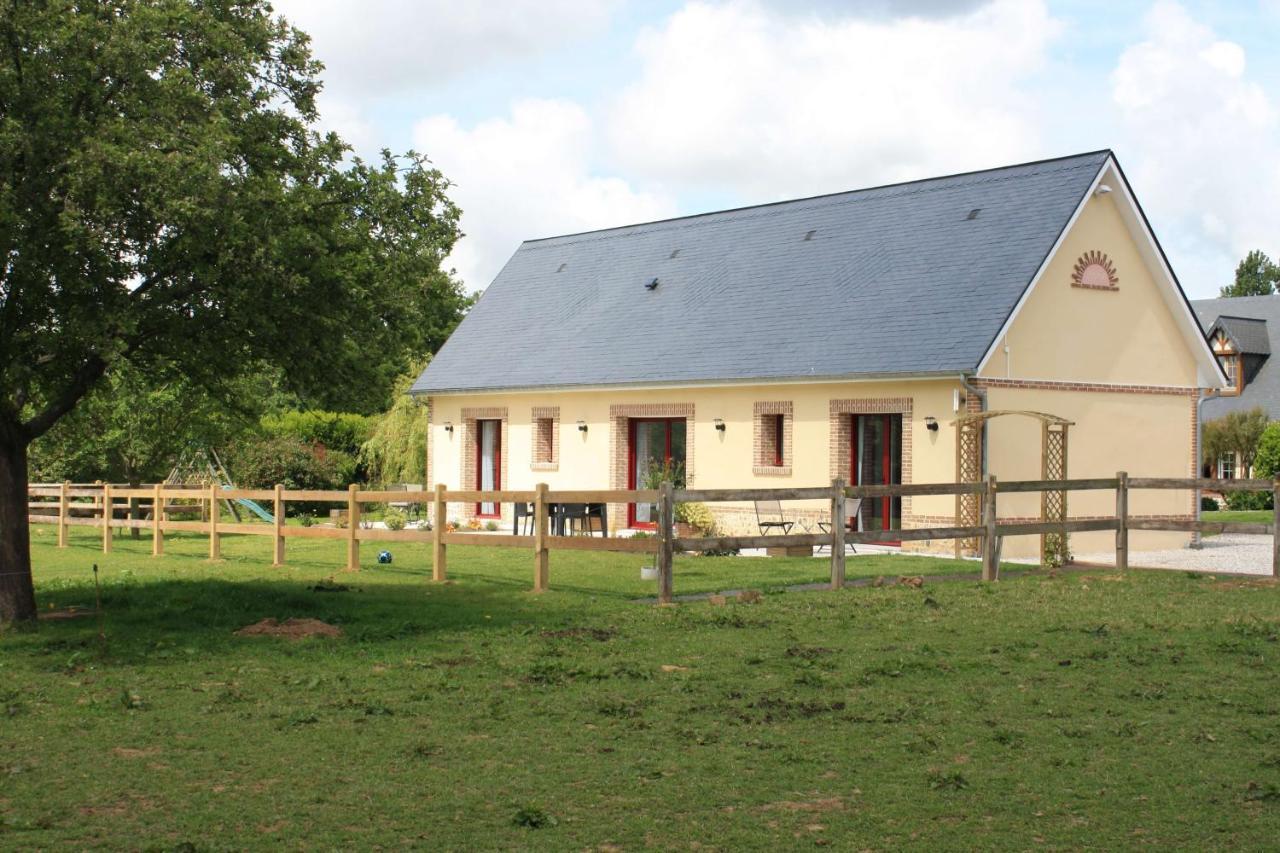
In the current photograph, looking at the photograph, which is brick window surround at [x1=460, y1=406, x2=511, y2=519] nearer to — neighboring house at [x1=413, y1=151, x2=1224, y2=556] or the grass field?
neighboring house at [x1=413, y1=151, x2=1224, y2=556]

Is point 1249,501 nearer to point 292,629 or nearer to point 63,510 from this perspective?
point 63,510

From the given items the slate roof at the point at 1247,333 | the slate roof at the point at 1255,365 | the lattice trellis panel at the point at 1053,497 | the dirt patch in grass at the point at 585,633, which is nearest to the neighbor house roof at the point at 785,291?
the lattice trellis panel at the point at 1053,497

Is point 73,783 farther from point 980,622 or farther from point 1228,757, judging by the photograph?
point 980,622

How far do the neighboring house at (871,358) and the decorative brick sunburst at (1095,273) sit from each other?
34 millimetres

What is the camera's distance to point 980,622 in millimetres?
12484

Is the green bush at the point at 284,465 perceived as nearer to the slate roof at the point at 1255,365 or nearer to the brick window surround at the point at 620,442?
the brick window surround at the point at 620,442

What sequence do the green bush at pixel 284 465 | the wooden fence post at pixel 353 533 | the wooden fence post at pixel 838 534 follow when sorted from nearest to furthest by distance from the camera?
the wooden fence post at pixel 838 534 < the wooden fence post at pixel 353 533 < the green bush at pixel 284 465

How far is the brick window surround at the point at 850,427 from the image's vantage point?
22375mm

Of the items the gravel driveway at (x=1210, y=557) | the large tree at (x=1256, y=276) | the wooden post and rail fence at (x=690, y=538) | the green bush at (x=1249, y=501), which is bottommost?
the gravel driveway at (x=1210, y=557)

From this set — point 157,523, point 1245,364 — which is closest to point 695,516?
point 157,523

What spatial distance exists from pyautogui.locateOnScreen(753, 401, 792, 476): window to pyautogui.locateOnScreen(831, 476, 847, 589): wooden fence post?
346 inches

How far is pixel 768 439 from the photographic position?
24.7 meters

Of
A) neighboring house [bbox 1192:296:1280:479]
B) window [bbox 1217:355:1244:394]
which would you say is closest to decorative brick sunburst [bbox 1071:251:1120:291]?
neighboring house [bbox 1192:296:1280:479]

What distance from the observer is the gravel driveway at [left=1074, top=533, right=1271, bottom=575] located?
2039 centimetres
